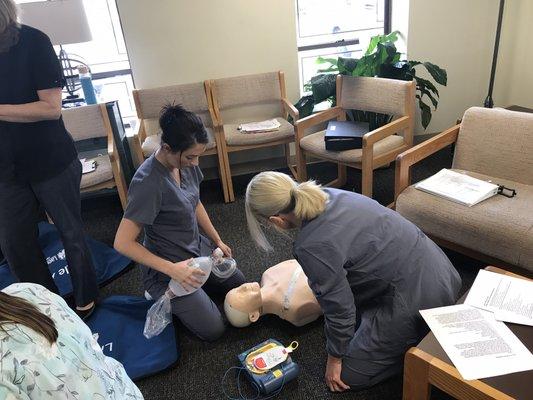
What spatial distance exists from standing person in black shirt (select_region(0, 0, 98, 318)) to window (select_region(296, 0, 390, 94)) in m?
2.22

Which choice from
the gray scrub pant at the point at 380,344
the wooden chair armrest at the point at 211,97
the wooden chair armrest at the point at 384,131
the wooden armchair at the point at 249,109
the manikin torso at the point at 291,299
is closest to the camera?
the gray scrub pant at the point at 380,344

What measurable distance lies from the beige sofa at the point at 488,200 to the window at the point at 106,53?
229cm

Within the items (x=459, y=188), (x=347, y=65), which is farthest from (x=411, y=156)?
(x=347, y=65)

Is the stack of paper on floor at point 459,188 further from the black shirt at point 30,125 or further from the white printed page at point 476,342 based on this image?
the black shirt at point 30,125

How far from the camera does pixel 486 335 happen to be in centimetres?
133

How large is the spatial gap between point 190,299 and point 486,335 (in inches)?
44.7

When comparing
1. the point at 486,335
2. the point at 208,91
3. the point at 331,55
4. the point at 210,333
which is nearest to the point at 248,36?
the point at 208,91

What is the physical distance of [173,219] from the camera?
1.86 metres

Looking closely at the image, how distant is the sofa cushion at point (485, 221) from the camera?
1864 millimetres

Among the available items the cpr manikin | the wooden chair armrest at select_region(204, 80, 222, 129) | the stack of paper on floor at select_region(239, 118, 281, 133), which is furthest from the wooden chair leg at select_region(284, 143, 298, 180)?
the cpr manikin

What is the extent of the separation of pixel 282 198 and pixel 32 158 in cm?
106

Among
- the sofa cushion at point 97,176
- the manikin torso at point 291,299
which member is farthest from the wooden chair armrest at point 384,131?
the sofa cushion at point 97,176

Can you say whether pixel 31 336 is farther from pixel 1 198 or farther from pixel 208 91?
pixel 208 91

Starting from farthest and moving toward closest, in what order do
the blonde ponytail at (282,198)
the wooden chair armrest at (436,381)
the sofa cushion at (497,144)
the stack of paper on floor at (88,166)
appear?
the stack of paper on floor at (88,166), the sofa cushion at (497,144), the blonde ponytail at (282,198), the wooden chair armrest at (436,381)
